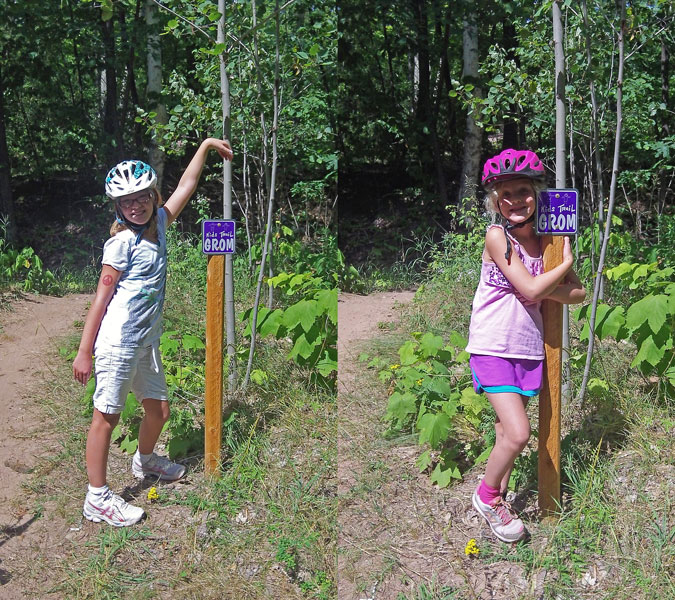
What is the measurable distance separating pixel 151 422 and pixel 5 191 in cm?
107

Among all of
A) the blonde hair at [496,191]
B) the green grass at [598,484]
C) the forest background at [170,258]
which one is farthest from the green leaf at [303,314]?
the blonde hair at [496,191]

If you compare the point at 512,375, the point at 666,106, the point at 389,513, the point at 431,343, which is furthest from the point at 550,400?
the point at 666,106

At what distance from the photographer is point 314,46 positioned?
2.44 metres

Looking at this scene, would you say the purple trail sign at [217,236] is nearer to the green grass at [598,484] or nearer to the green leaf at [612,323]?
the green grass at [598,484]

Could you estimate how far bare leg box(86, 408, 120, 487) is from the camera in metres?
2.44

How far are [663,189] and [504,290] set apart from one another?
Result: 11.4 ft

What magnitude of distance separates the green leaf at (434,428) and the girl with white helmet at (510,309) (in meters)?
0.28

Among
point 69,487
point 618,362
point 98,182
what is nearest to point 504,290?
point 618,362

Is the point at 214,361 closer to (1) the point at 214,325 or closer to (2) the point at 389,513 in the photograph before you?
(1) the point at 214,325

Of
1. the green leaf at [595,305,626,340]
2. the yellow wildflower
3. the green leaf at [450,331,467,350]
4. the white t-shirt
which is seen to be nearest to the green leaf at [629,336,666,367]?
the green leaf at [595,305,626,340]

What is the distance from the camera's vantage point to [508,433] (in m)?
2.10

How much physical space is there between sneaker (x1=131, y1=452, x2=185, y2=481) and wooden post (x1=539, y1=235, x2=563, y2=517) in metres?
1.37

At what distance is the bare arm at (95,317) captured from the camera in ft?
7.64

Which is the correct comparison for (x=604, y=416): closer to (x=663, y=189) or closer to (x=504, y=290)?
(x=504, y=290)
